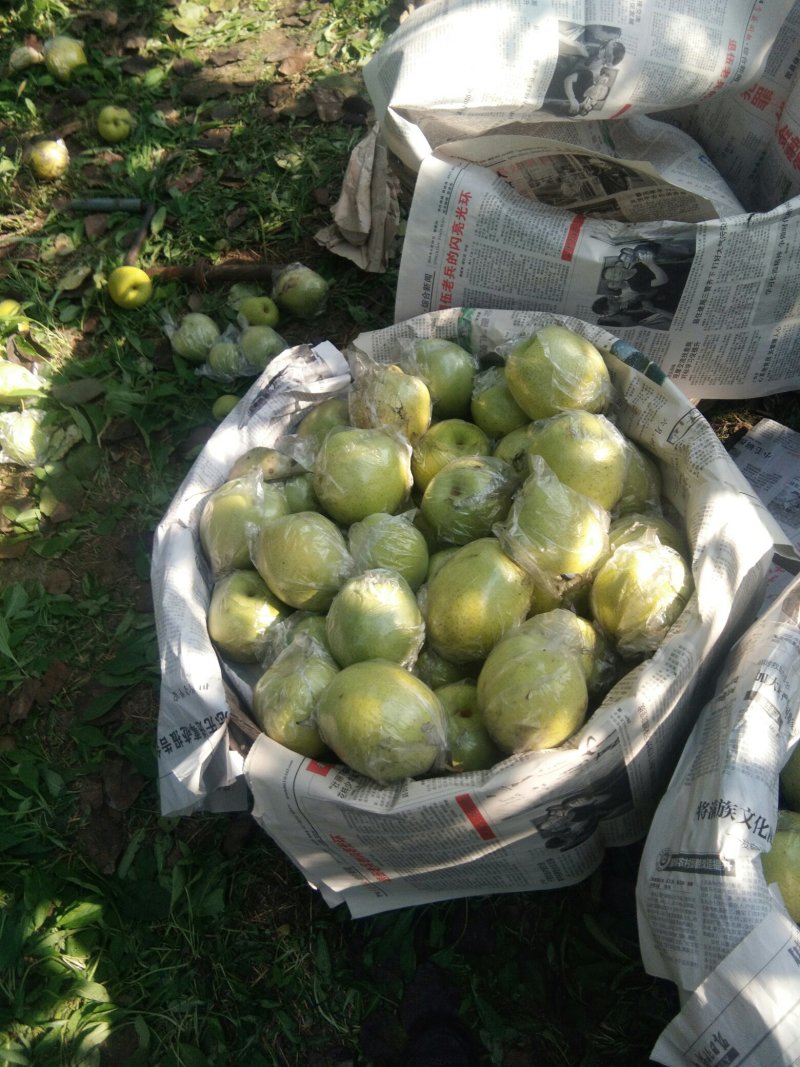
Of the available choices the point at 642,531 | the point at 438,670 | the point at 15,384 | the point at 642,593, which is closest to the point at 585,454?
the point at 642,531

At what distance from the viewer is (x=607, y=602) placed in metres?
1.96

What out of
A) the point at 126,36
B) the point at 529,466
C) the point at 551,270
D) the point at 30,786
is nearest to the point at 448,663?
the point at 529,466

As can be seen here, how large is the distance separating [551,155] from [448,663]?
1732mm

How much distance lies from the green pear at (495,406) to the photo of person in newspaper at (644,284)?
1.43ft

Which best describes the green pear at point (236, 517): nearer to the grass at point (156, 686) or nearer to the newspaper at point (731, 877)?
the grass at point (156, 686)

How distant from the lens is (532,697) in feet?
5.62

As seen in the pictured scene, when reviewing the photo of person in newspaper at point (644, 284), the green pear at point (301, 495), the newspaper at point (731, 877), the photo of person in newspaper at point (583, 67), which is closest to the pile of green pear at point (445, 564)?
the green pear at point (301, 495)

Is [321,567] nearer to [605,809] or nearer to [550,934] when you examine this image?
[605,809]

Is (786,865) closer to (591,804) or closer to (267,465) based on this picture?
(591,804)

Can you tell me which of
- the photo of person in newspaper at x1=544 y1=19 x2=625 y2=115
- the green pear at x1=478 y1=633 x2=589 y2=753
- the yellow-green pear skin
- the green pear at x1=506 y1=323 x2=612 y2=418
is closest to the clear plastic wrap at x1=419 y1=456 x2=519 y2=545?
the green pear at x1=506 y1=323 x2=612 y2=418

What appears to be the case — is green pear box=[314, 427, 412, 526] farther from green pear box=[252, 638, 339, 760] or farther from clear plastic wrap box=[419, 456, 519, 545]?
green pear box=[252, 638, 339, 760]

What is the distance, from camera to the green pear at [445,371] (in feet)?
8.32

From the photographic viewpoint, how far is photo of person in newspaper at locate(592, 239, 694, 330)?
2.46m

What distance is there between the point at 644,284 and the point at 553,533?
109 cm
